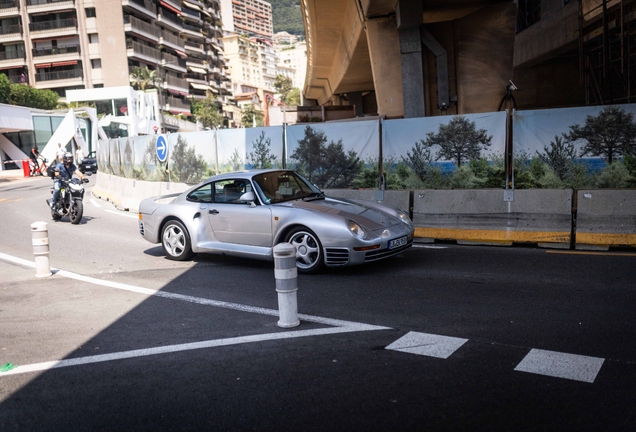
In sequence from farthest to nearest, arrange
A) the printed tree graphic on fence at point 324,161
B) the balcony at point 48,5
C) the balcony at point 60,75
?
the balcony at point 60,75 → the balcony at point 48,5 → the printed tree graphic on fence at point 324,161

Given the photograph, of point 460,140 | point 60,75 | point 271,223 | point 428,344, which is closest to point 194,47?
point 60,75

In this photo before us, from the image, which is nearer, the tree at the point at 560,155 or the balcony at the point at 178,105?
the tree at the point at 560,155

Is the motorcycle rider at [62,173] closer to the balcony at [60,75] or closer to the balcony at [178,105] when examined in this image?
the balcony at [60,75]

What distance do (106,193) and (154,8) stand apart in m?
70.1

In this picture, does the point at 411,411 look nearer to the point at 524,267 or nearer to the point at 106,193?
the point at 524,267

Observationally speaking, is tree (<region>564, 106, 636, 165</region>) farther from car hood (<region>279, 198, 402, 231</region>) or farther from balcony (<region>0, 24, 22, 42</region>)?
balcony (<region>0, 24, 22, 42</region>)

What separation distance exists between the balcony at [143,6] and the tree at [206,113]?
63.2 feet

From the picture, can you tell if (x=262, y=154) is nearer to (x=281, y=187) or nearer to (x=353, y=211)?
(x=281, y=187)

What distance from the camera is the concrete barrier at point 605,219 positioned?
9211 mm

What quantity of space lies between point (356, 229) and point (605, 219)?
4.43 metres

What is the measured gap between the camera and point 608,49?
19.7 metres

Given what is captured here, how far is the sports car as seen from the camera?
7609 mm

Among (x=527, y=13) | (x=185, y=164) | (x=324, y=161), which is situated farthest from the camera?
(x=527, y=13)

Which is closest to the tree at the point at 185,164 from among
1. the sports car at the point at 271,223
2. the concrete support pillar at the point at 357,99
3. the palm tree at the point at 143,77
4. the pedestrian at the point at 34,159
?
the sports car at the point at 271,223
